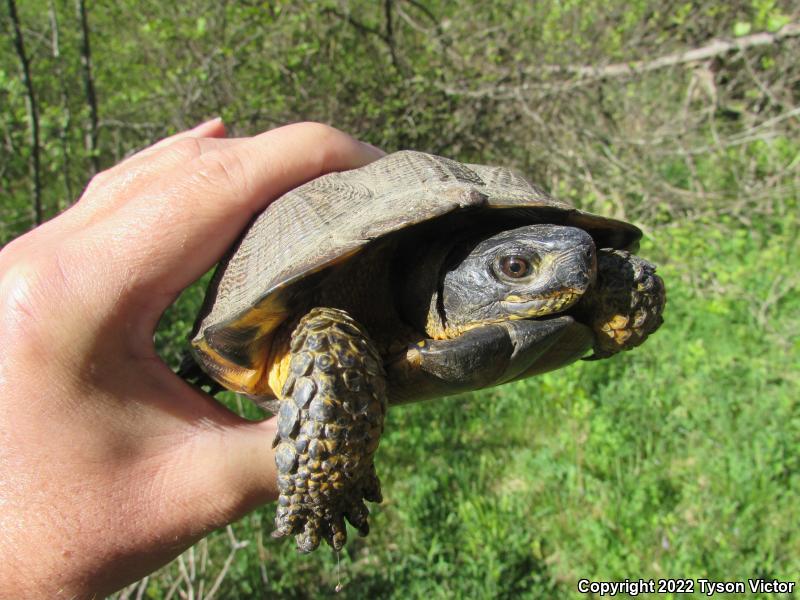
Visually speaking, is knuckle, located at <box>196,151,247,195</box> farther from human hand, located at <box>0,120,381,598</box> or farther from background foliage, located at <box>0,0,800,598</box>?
background foliage, located at <box>0,0,800,598</box>

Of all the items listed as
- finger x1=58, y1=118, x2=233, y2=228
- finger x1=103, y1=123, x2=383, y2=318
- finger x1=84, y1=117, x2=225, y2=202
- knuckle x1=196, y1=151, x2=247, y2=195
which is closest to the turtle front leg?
finger x1=103, y1=123, x2=383, y2=318

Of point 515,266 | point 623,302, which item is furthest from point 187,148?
→ point 623,302

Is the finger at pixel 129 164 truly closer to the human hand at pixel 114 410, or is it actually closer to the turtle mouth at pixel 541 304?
the human hand at pixel 114 410

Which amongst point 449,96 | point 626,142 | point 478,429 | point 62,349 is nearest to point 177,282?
point 62,349

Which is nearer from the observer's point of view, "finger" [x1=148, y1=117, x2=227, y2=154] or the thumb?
the thumb

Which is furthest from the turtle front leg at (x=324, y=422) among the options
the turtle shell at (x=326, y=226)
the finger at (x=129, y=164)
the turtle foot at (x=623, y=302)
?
the finger at (x=129, y=164)
